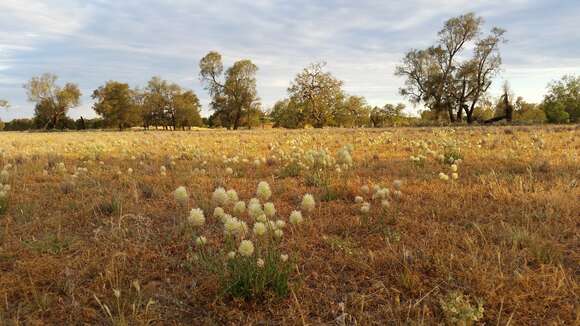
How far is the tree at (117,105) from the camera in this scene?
81500mm

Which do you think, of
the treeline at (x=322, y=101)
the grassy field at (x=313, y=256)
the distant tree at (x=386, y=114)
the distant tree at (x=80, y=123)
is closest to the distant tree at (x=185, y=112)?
the treeline at (x=322, y=101)

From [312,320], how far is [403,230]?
1.80 meters

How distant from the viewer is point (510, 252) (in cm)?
333

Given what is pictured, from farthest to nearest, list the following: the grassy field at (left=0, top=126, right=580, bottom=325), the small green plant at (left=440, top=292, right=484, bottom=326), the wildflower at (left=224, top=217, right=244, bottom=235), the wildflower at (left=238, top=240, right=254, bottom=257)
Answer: the wildflower at (left=224, top=217, right=244, bottom=235) → the wildflower at (left=238, top=240, right=254, bottom=257) → the grassy field at (left=0, top=126, right=580, bottom=325) → the small green plant at (left=440, top=292, right=484, bottom=326)

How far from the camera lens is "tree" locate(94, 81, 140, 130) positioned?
81500 mm

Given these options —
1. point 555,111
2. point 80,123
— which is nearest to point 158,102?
point 80,123

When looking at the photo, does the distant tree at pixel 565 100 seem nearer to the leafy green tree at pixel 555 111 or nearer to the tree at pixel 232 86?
the leafy green tree at pixel 555 111

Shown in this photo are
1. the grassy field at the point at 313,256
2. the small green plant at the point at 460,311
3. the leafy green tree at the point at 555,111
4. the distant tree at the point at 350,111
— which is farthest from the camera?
the distant tree at the point at 350,111

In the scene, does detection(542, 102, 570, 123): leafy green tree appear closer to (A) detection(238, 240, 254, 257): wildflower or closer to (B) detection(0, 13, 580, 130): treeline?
(B) detection(0, 13, 580, 130): treeline

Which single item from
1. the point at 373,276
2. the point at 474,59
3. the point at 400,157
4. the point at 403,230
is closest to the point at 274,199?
the point at 403,230

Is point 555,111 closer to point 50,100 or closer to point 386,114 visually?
point 386,114

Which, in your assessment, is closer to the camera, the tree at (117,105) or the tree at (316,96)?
the tree at (316,96)

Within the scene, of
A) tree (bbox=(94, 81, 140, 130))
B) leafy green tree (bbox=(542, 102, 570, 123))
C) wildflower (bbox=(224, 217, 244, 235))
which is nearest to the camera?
wildflower (bbox=(224, 217, 244, 235))

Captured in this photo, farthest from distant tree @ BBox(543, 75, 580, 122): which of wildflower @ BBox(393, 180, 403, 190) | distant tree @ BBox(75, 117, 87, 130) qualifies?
distant tree @ BBox(75, 117, 87, 130)
